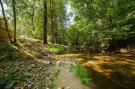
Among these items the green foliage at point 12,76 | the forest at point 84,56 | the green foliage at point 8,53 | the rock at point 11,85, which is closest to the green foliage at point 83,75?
the forest at point 84,56

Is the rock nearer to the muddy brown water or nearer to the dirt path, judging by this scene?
the dirt path

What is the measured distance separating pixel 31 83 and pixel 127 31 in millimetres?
A: 13564

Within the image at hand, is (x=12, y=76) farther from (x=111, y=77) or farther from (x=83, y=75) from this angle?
(x=111, y=77)

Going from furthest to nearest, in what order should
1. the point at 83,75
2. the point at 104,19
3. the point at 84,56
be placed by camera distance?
the point at 104,19, the point at 84,56, the point at 83,75

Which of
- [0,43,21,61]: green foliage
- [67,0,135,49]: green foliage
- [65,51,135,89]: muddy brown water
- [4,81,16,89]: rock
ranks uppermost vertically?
[67,0,135,49]: green foliage

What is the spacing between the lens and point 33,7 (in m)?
36.6

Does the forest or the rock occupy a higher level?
the forest

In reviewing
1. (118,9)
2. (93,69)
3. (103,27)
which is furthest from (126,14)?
(93,69)

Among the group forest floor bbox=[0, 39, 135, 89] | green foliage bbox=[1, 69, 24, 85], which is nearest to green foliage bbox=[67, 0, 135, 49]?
forest floor bbox=[0, 39, 135, 89]

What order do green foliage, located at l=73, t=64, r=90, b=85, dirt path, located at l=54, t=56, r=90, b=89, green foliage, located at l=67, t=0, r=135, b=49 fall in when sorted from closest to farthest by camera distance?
dirt path, located at l=54, t=56, r=90, b=89 → green foliage, located at l=73, t=64, r=90, b=85 → green foliage, located at l=67, t=0, r=135, b=49

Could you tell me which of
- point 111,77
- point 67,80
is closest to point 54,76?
point 67,80

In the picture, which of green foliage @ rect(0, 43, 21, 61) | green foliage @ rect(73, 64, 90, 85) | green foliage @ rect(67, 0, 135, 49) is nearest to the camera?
green foliage @ rect(73, 64, 90, 85)

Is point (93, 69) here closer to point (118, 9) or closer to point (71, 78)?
point (71, 78)

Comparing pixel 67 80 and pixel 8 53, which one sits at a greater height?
pixel 8 53
